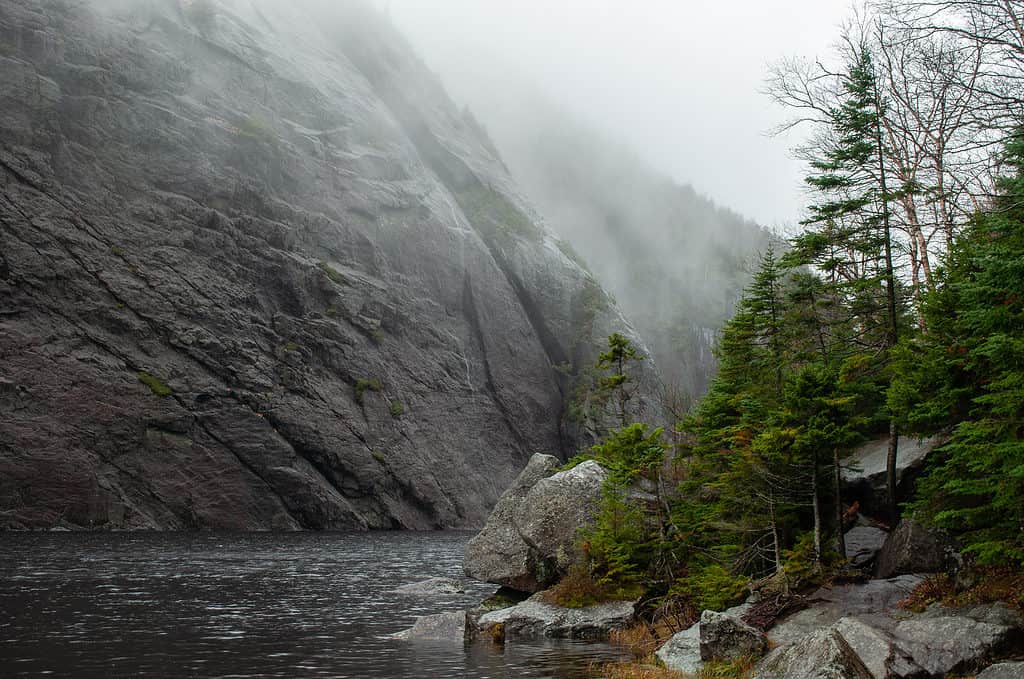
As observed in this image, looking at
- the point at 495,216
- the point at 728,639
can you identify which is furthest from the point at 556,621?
the point at 495,216

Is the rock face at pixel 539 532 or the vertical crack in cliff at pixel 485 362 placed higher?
the vertical crack in cliff at pixel 485 362

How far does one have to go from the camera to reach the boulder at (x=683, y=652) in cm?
1475

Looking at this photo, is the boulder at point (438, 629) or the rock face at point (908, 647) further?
the boulder at point (438, 629)

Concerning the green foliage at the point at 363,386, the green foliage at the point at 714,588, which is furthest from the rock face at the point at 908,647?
the green foliage at the point at 363,386

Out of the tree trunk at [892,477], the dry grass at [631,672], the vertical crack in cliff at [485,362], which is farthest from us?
the vertical crack in cliff at [485,362]

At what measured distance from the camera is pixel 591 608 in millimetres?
20891

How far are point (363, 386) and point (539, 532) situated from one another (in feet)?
179

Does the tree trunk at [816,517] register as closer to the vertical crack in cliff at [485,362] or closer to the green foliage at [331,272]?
the green foliage at [331,272]

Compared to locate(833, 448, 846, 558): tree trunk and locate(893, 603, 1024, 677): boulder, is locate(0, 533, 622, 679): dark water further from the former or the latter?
locate(893, 603, 1024, 677): boulder

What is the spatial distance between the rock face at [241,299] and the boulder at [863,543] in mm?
54071

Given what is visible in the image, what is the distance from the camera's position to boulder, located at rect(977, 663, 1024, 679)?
1033cm

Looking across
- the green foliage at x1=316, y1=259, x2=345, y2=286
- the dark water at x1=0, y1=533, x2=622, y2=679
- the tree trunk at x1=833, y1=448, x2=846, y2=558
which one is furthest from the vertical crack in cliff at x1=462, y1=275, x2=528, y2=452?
the tree trunk at x1=833, y1=448, x2=846, y2=558

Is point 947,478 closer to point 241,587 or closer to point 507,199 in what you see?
point 241,587

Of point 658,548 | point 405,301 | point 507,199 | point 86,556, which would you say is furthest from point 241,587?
point 507,199
